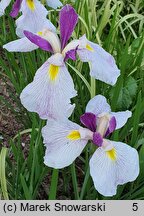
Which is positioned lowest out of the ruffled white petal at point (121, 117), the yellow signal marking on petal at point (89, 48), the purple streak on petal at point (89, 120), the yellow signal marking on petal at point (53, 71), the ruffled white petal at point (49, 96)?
the ruffled white petal at point (121, 117)

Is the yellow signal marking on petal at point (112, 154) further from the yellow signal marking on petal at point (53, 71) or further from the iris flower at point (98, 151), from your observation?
the yellow signal marking on petal at point (53, 71)

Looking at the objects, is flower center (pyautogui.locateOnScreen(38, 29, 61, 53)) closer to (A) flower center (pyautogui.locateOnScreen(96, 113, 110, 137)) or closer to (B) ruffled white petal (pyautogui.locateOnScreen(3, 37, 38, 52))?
(B) ruffled white petal (pyautogui.locateOnScreen(3, 37, 38, 52))

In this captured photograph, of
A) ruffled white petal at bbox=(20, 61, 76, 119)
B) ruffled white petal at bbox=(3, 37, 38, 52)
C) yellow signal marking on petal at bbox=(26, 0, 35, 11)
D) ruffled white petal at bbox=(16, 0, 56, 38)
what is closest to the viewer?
ruffled white petal at bbox=(20, 61, 76, 119)

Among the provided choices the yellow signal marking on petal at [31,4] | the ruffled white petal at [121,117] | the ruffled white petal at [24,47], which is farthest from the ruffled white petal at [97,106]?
the yellow signal marking on petal at [31,4]

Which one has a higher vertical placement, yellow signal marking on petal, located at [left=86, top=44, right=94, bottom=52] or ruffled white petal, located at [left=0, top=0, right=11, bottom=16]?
ruffled white petal, located at [left=0, top=0, right=11, bottom=16]

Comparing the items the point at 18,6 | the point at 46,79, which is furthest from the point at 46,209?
the point at 18,6

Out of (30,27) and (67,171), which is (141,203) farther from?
(30,27)

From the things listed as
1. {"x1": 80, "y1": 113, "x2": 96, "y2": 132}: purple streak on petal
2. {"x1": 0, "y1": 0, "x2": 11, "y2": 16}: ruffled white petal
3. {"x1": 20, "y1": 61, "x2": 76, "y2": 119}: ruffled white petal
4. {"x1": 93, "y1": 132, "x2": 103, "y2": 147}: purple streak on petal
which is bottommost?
{"x1": 93, "y1": 132, "x2": 103, "y2": 147}: purple streak on petal

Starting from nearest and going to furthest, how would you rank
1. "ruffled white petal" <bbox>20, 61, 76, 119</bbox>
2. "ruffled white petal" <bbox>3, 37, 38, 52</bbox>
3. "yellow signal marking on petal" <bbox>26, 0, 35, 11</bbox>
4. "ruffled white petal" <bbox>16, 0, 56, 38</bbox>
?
"ruffled white petal" <bbox>20, 61, 76, 119</bbox>
"ruffled white petal" <bbox>3, 37, 38, 52</bbox>
"ruffled white petal" <bbox>16, 0, 56, 38</bbox>
"yellow signal marking on petal" <bbox>26, 0, 35, 11</bbox>

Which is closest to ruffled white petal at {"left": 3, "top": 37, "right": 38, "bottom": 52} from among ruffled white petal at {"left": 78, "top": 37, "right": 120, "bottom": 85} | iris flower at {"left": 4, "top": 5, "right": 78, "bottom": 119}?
iris flower at {"left": 4, "top": 5, "right": 78, "bottom": 119}
